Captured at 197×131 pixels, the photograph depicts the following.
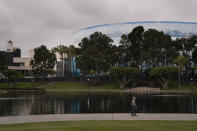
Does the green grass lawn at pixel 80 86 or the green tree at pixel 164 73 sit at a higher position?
the green tree at pixel 164 73

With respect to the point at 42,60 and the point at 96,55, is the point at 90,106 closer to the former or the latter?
the point at 96,55

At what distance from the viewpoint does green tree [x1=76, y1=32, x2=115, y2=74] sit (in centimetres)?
9400

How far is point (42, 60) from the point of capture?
10450cm

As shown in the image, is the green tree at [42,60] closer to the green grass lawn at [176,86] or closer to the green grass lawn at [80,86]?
the green grass lawn at [80,86]

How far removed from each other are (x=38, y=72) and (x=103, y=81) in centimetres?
→ 3116

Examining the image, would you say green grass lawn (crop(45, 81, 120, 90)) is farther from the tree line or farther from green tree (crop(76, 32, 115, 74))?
green tree (crop(76, 32, 115, 74))

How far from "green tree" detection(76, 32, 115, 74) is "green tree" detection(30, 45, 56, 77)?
564 inches

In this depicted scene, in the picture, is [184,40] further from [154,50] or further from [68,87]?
[68,87]

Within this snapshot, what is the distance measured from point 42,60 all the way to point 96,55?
24896 mm

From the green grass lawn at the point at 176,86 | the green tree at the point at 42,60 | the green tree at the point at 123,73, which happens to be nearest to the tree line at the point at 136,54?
the green tree at the point at 123,73

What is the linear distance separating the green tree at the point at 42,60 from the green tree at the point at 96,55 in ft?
47.0

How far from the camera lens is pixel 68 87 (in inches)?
3497

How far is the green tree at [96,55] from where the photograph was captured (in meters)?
94.0

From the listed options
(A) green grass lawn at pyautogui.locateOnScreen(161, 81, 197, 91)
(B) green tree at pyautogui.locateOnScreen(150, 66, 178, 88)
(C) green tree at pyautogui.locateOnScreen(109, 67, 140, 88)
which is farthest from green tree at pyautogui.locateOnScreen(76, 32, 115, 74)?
(A) green grass lawn at pyautogui.locateOnScreen(161, 81, 197, 91)
